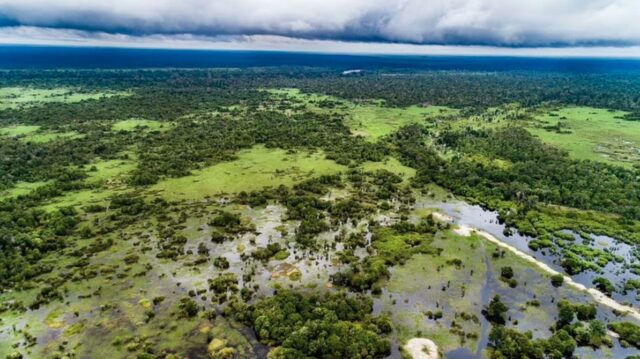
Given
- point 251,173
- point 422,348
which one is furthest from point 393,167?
point 422,348

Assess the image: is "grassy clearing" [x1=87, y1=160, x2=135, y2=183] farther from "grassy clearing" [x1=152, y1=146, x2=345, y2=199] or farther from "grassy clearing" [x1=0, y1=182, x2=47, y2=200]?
"grassy clearing" [x1=152, y1=146, x2=345, y2=199]

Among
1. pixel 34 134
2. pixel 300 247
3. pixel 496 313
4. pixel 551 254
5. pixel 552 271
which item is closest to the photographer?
pixel 496 313

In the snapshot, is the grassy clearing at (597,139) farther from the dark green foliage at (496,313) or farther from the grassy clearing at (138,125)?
the grassy clearing at (138,125)

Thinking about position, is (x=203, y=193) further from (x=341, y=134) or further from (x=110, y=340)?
(x=341, y=134)

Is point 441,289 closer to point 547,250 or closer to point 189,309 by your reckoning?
point 547,250

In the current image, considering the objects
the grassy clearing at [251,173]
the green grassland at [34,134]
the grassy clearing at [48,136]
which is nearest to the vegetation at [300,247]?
the grassy clearing at [251,173]

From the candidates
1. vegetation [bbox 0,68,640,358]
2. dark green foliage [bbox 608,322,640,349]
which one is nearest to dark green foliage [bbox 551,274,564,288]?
vegetation [bbox 0,68,640,358]
